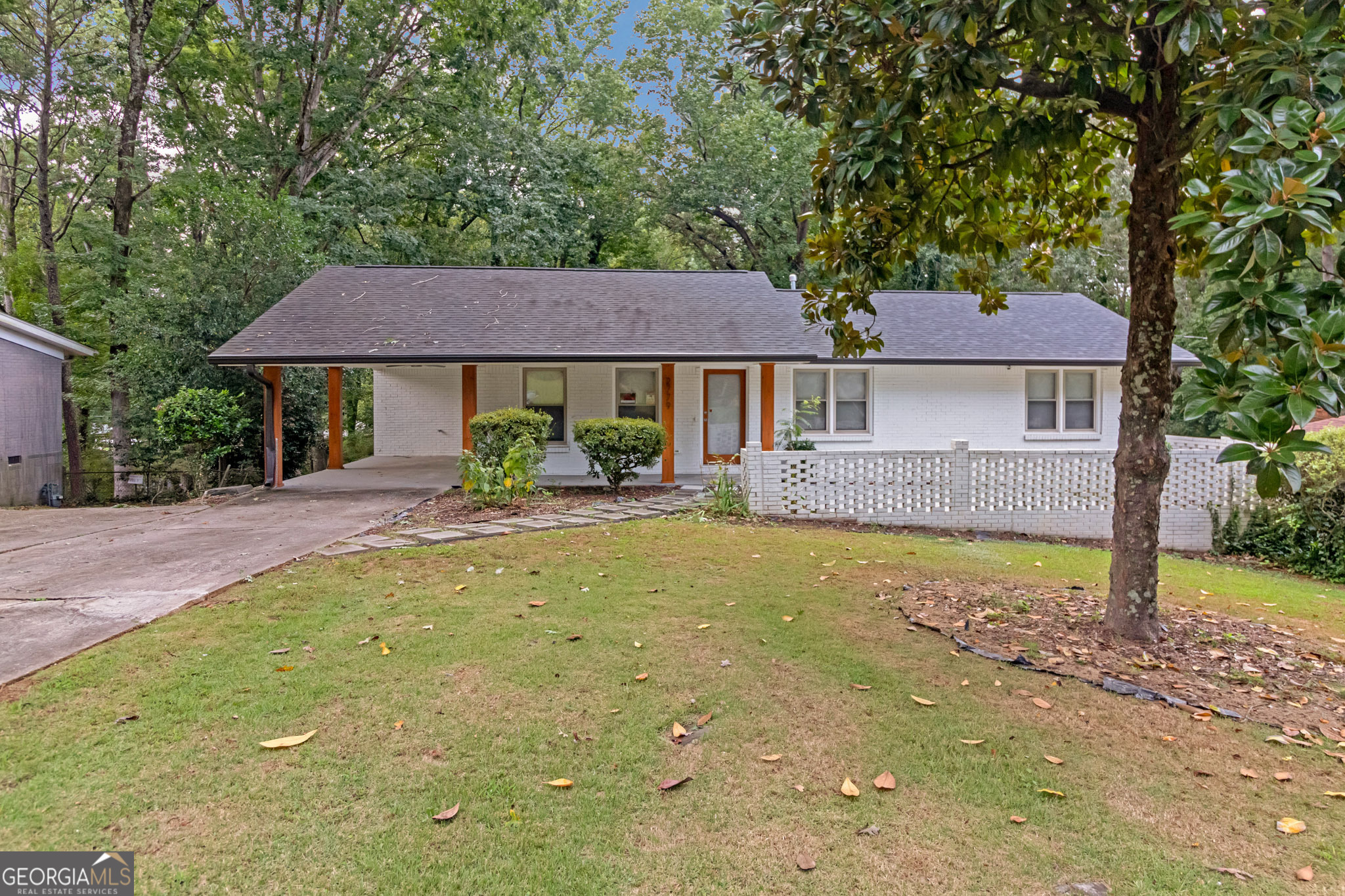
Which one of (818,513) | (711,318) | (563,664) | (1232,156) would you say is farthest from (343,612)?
(711,318)

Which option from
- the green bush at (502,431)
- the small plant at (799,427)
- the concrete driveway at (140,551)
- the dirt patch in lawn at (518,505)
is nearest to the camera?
the concrete driveway at (140,551)

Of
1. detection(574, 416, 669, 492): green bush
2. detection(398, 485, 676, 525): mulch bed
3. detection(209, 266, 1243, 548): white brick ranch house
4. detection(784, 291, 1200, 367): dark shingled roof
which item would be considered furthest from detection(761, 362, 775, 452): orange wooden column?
detection(574, 416, 669, 492): green bush

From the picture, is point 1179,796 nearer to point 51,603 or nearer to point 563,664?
point 563,664

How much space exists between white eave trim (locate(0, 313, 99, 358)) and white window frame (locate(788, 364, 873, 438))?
1597cm

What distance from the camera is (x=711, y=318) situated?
1399 cm

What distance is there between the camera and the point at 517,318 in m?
13.7

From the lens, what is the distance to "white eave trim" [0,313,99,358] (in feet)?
47.1

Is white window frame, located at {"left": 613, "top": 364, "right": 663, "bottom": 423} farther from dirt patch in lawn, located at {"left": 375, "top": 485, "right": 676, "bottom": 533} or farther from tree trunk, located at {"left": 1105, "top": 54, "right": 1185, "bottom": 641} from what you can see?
tree trunk, located at {"left": 1105, "top": 54, "right": 1185, "bottom": 641}

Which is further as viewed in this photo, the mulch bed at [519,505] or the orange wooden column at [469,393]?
the orange wooden column at [469,393]

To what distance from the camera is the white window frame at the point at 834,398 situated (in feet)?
47.4

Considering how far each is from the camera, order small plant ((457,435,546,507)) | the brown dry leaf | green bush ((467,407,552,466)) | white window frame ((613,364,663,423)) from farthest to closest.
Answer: white window frame ((613,364,663,423)), green bush ((467,407,552,466)), small plant ((457,435,546,507)), the brown dry leaf

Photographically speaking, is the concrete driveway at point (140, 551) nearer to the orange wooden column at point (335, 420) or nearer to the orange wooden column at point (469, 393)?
the orange wooden column at point (469, 393)

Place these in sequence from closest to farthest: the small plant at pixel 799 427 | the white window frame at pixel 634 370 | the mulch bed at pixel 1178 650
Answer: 1. the mulch bed at pixel 1178 650
2. the small plant at pixel 799 427
3. the white window frame at pixel 634 370

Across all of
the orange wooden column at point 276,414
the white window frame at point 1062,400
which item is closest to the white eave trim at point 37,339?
the orange wooden column at point 276,414
